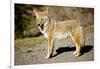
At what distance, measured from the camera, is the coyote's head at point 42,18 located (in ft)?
7.45

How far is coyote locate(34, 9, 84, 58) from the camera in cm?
229

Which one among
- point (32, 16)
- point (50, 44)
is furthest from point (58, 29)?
point (32, 16)

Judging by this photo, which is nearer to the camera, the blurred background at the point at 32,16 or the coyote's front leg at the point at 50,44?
the blurred background at the point at 32,16

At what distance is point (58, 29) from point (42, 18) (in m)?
0.24

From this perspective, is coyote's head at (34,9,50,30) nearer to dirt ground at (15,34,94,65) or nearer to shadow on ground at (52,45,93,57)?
dirt ground at (15,34,94,65)

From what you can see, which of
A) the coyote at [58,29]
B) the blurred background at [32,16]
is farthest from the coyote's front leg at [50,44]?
the blurred background at [32,16]

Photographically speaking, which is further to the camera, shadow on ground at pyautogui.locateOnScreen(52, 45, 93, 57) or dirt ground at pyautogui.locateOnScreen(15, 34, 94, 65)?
shadow on ground at pyautogui.locateOnScreen(52, 45, 93, 57)

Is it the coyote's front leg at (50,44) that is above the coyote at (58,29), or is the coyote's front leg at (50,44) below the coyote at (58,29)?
below

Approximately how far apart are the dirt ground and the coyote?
55 millimetres

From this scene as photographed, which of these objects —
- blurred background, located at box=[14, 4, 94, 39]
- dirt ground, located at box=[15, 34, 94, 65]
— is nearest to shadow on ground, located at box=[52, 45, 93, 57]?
dirt ground, located at box=[15, 34, 94, 65]

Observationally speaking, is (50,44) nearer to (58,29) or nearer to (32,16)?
(58,29)

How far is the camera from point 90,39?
251 cm

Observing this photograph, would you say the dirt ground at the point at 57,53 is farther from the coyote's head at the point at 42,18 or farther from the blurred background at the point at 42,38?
the coyote's head at the point at 42,18

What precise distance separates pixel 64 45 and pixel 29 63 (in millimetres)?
477
